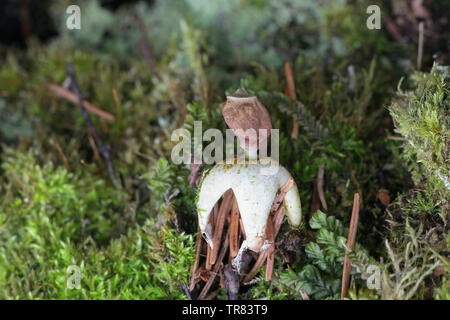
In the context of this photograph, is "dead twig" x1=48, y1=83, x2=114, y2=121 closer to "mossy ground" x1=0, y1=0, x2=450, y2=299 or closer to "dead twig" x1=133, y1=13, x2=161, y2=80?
"mossy ground" x1=0, y1=0, x2=450, y2=299

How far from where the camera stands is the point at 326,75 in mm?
1331

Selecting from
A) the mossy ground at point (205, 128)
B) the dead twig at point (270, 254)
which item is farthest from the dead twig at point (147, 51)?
the dead twig at point (270, 254)

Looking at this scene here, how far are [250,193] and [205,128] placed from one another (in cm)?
28

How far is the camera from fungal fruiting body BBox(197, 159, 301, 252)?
79 centimetres

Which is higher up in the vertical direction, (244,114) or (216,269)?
(244,114)

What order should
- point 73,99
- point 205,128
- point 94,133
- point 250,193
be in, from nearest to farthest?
point 250,193, point 205,128, point 94,133, point 73,99

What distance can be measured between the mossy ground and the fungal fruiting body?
7cm

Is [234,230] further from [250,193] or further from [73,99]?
[73,99]

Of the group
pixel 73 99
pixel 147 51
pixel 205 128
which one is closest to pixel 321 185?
pixel 205 128

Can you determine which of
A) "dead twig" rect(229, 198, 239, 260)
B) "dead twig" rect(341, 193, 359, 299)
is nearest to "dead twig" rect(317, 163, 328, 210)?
"dead twig" rect(341, 193, 359, 299)

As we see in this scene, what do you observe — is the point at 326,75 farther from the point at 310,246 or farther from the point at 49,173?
the point at 49,173

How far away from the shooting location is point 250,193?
2.59ft

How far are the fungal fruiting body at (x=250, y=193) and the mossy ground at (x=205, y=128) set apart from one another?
74mm

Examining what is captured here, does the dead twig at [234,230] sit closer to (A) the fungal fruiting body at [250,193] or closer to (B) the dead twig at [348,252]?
(A) the fungal fruiting body at [250,193]
